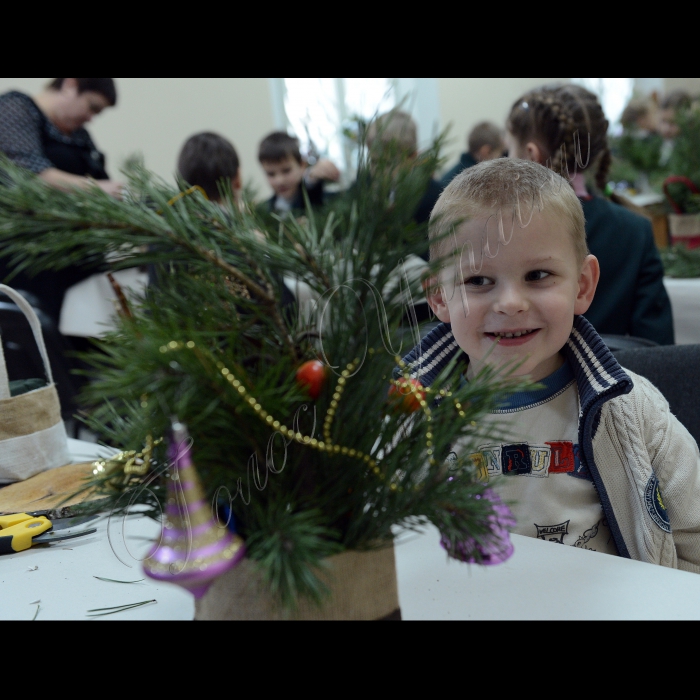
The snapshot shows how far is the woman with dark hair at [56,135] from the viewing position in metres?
1.89

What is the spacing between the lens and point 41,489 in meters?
0.91

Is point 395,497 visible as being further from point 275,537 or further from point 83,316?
point 83,316

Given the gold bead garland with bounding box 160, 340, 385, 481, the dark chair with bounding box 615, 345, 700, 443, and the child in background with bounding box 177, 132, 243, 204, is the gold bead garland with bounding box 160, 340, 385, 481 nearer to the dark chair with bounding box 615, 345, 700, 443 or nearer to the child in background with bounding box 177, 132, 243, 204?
the dark chair with bounding box 615, 345, 700, 443

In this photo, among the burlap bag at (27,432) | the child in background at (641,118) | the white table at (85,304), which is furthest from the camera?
the child in background at (641,118)

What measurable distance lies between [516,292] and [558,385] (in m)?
0.21

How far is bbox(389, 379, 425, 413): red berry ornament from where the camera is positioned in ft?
1.53

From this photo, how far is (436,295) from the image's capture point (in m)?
0.56

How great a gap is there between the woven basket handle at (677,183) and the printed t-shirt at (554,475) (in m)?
1.32

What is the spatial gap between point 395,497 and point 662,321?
3.45 feet

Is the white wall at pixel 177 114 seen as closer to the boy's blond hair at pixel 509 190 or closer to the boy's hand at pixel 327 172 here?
the boy's hand at pixel 327 172

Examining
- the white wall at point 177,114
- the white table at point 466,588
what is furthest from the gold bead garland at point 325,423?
the white wall at point 177,114

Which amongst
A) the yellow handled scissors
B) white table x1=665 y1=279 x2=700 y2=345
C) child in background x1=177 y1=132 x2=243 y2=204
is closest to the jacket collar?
the yellow handled scissors
